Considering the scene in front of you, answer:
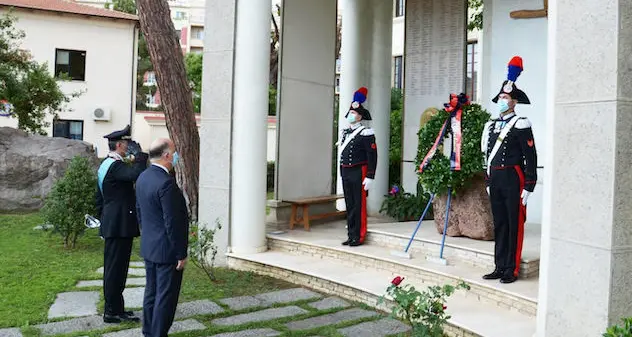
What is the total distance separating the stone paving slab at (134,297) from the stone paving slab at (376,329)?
196cm

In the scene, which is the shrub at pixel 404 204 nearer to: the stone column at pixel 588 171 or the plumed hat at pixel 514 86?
the plumed hat at pixel 514 86

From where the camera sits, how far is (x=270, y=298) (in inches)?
239

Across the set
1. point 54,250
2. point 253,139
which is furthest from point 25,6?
point 253,139

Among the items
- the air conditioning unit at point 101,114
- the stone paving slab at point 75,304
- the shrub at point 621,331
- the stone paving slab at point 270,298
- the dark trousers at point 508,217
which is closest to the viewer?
the shrub at point 621,331

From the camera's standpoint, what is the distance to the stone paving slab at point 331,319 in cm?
514

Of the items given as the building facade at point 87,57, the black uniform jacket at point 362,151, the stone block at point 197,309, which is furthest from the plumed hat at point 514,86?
the building facade at point 87,57

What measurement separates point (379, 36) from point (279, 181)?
3.49m

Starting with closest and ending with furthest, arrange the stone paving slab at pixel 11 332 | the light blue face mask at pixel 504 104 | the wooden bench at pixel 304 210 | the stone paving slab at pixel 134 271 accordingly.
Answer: the stone paving slab at pixel 11 332 → the light blue face mask at pixel 504 104 → the stone paving slab at pixel 134 271 → the wooden bench at pixel 304 210

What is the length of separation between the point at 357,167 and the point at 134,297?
3.02 meters

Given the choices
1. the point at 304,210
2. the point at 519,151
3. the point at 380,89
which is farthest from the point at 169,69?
the point at 519,151

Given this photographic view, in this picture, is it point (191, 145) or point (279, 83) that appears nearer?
point (279, 83)

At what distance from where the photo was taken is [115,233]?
5.27 metres

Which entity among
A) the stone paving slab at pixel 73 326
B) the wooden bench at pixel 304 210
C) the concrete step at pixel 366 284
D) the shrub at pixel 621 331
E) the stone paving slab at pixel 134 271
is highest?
the wooden bench at pixel 304 210

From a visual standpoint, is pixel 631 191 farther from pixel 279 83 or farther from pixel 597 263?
pixel 279 83
